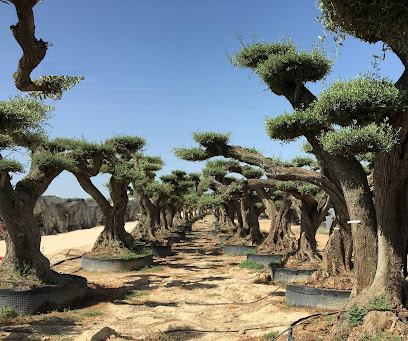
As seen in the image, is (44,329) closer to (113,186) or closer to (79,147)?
(79,147)

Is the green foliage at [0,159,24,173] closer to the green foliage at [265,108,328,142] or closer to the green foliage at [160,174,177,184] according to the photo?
the green foliage at [265,108,328,142]

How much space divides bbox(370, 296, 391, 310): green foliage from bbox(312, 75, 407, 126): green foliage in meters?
2.67

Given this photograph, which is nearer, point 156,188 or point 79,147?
point 79,147

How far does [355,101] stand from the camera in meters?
5.28

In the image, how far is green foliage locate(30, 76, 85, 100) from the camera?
20.5ft

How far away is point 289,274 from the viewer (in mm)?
10328

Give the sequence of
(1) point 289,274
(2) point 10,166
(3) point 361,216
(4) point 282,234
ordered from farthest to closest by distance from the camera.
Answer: (4) point 282,234
(1) point 289,274
(2) point 10,166
(3) point 361,216

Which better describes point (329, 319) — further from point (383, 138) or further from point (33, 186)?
point (33, 186)

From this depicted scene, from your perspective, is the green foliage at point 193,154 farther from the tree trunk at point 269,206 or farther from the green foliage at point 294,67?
the tree trunk at point 269,206

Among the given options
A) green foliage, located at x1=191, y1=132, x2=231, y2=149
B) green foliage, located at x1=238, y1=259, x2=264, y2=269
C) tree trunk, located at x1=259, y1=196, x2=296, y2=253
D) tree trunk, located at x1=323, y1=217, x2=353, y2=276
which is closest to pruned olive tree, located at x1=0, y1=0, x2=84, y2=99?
green foliage, located at x1=191, y1=132, x2=231, y2=149

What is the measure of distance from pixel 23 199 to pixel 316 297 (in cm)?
683

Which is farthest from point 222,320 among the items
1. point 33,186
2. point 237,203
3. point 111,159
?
point 237,203

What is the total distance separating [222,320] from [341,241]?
3437 millimetres

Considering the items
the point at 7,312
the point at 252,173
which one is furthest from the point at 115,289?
the point at 252,173
